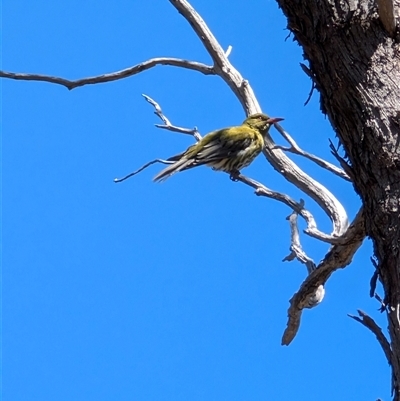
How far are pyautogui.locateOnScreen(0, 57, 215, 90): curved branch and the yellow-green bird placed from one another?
3.38ft

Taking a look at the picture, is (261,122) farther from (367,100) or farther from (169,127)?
(367,100)

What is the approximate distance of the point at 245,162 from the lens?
771cm

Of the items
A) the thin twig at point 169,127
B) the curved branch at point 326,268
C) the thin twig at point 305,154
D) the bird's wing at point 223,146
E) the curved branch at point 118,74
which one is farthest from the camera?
the bird's wing at point 223,146

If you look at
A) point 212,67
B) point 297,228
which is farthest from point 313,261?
point 212,67

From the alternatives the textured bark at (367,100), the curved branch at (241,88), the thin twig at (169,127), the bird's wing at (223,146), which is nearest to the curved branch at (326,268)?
the textured bark at (367,100)

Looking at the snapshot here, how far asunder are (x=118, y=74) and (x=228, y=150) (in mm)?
2064

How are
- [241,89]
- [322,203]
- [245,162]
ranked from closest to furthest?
1. [322,203]
2. [241,89]
3. [245,162]

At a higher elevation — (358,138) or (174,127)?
(174,127)

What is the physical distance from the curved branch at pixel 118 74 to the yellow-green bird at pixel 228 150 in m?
1.03

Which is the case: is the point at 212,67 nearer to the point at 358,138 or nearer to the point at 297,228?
the point at 297,228

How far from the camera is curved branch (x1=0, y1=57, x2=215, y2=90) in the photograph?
5480 mm

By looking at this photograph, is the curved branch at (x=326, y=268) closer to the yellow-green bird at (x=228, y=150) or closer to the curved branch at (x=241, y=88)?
the curved branch at (x=241, y=88)

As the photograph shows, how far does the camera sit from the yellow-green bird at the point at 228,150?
733 centimetres

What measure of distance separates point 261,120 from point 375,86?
415 centimetres
